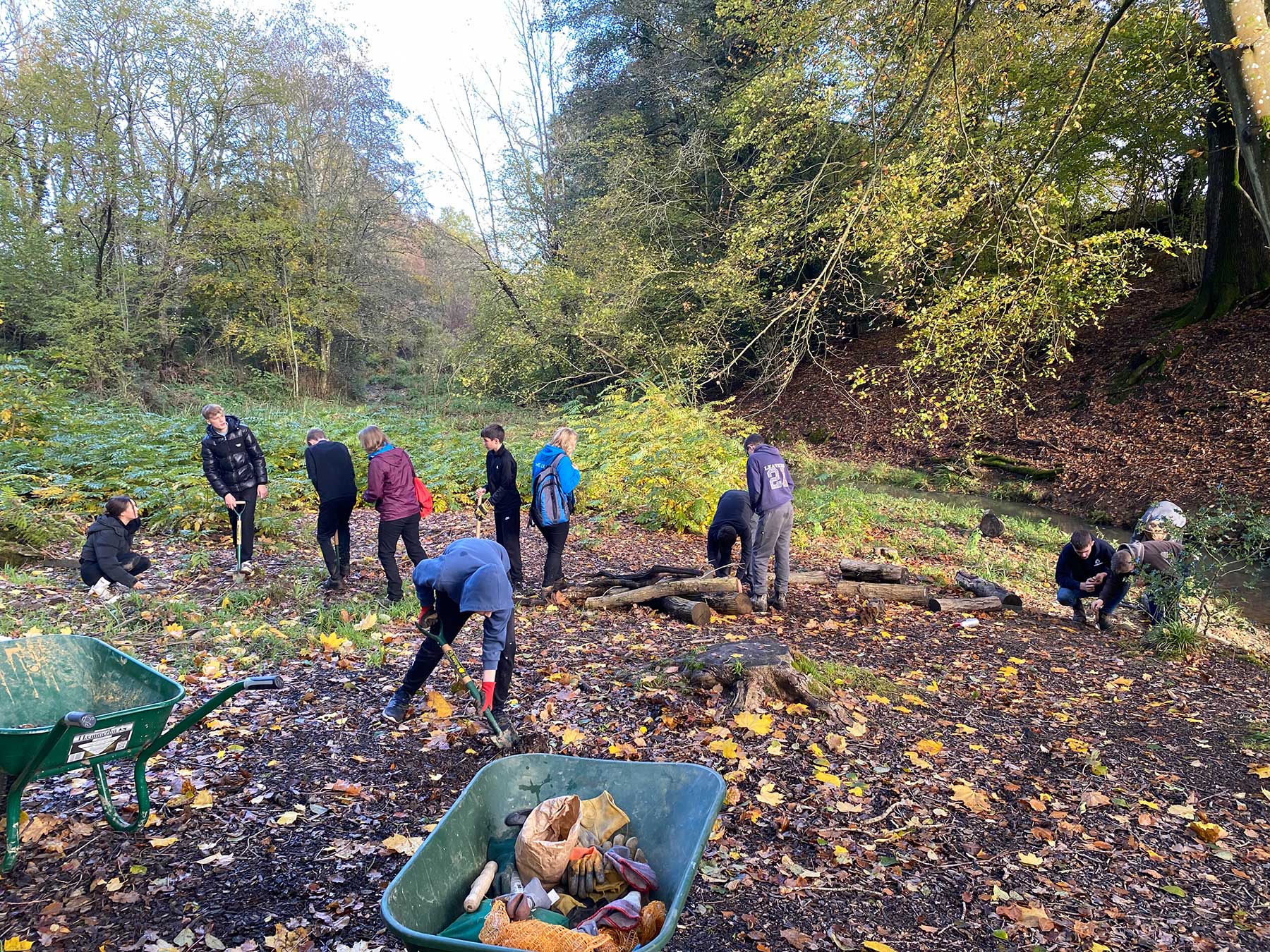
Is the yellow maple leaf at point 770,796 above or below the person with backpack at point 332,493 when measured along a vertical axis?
below

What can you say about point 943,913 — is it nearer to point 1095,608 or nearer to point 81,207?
point 1095,608

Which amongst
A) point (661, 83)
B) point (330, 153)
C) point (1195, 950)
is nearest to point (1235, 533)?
point (1195, 950)

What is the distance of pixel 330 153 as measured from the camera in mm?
26172

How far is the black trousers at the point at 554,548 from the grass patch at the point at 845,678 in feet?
9.39

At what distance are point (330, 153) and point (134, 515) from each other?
23.3 m

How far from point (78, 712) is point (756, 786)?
337 centimetres

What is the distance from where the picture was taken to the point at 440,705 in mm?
5016

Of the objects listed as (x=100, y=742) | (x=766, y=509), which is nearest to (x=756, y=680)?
(x=766, y=509)

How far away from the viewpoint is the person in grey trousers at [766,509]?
7.50 metres

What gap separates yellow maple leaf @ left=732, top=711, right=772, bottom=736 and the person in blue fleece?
165 centimetres

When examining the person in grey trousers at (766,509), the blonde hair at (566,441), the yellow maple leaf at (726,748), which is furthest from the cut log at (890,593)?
the yellow maple leaf at (726,748)

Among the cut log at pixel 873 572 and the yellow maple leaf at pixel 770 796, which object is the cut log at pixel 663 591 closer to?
the cut log at pixel 873 572

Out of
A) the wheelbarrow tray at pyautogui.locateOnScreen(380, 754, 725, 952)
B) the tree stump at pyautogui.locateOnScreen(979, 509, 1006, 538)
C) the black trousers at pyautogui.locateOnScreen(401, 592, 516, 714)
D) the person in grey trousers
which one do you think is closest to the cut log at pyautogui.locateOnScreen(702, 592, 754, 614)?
the person in grey trousers

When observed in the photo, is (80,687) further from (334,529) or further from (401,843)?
(334,529)
